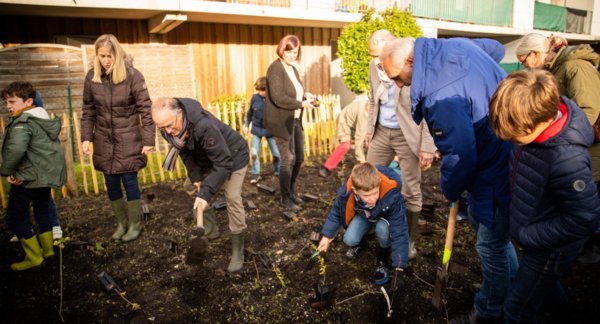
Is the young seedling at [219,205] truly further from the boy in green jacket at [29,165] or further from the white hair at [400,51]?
the white hair at [400,51]

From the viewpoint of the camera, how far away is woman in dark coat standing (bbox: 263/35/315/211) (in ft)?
14.7

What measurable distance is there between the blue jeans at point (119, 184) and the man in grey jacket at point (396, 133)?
247 cm

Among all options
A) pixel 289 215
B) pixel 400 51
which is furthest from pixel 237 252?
pixel 400 51

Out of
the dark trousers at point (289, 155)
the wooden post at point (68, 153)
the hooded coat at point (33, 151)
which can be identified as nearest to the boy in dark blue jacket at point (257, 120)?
the dark trousers at point (289, 155)

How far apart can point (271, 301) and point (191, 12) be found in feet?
25.2

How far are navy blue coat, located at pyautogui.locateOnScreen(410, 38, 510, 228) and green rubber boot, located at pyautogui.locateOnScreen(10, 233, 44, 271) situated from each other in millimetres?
3668

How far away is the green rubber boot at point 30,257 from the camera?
12.0ft

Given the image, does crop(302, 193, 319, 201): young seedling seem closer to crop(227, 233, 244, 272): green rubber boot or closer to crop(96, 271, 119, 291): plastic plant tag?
crop(227, 233, 244, 272): green rubber boot

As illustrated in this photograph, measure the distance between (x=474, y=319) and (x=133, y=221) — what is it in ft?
11.4

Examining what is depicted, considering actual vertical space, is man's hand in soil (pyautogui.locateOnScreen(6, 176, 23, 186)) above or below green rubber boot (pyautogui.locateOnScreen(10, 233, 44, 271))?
above

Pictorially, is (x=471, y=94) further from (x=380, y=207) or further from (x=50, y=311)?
(x=50, y=311)

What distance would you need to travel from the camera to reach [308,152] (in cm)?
801

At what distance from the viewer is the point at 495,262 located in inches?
96.1

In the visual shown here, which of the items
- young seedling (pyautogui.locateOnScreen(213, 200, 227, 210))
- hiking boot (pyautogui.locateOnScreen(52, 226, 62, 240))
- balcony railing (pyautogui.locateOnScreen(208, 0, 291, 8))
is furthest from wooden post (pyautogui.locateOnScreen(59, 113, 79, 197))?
balcony railing (pyautogui.locateOnScreen(208, 0, 291, 8))
